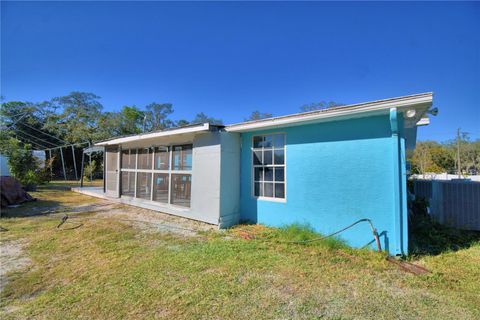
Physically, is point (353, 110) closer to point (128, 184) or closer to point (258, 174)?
point (258, 174)

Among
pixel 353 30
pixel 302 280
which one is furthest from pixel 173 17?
pixel 302 280

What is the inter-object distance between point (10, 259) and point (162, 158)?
450 centimetres

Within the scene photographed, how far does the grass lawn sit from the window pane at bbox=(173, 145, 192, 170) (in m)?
2.70

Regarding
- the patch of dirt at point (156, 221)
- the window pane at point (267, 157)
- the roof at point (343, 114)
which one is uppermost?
the roof at point (343, 114)

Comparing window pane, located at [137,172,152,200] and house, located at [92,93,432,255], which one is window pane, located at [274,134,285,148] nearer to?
house, located at [92,93,432,255]

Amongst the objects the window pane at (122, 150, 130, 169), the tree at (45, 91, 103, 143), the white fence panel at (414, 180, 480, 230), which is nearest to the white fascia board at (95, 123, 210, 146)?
the window pane at (122, 150, 130, 169)

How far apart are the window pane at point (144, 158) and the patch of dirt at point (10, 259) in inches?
165

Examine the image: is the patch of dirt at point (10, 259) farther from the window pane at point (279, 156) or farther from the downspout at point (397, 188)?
the downspout at point (397, 188)

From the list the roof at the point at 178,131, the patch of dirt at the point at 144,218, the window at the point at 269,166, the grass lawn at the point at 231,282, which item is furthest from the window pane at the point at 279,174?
the patch of dirt at the point at 144,218

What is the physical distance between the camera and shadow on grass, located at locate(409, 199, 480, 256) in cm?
409

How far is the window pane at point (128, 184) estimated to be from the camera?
9039mm

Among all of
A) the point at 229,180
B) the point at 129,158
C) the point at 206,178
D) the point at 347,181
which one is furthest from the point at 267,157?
the point at 129,158

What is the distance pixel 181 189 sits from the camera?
7.05m

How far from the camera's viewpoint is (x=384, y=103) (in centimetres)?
368
